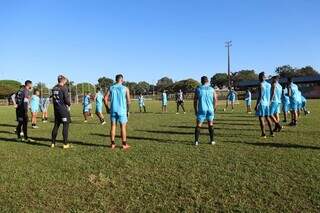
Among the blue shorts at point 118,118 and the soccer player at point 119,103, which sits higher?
the soccer player at point 119,103

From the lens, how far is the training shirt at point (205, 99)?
40.0 feet

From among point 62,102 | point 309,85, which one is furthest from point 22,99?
point 309,85

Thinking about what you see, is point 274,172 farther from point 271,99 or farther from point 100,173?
point 271,99

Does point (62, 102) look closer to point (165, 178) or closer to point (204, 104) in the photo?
point (204, 104)

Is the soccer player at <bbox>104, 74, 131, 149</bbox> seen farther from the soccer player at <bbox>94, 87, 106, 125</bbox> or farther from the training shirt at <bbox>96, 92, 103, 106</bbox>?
the training shirt at <bbox>96, 92, 103, 106</bbox>

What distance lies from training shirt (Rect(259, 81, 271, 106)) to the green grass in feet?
6.45

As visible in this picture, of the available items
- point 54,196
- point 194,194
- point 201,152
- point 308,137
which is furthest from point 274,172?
point 308,137

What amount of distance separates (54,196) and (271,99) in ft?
30.4

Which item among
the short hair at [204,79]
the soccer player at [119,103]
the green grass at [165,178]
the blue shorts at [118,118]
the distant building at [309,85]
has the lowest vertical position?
the green grass at [165,178]

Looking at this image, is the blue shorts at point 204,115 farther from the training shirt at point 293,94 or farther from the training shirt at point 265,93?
the training shirt at point 293,94

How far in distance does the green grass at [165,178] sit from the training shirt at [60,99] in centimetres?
105

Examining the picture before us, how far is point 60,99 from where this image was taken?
40.5 feet

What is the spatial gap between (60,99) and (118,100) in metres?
1.69

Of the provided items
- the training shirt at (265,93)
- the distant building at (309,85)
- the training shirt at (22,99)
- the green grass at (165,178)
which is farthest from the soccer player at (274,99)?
the distant building at (309,85)
